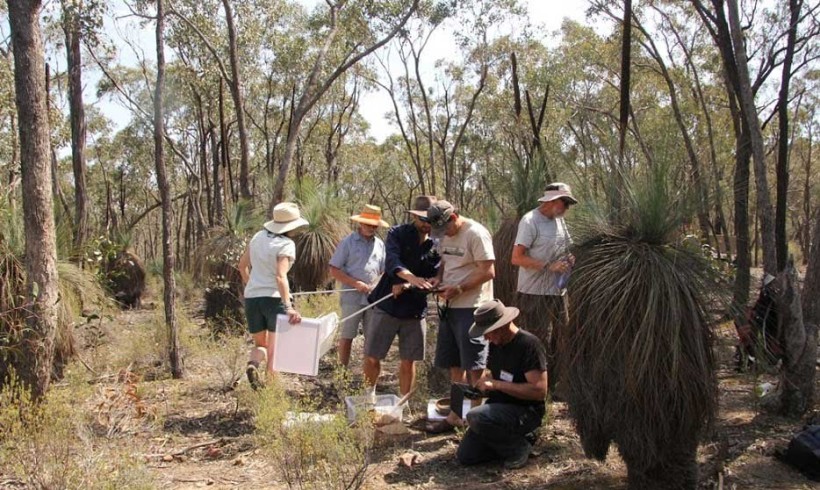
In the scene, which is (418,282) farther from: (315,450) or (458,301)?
(315,450)

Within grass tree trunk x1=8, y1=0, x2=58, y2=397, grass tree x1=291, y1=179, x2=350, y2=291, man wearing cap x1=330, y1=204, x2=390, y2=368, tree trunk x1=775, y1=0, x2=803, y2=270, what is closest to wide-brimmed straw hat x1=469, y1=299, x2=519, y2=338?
man wearing cap x1=330, y1=204, x2=390, y2=368

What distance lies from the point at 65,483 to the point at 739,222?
5.93 meters

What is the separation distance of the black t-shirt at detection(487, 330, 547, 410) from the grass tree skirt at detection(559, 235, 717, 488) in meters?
0.37

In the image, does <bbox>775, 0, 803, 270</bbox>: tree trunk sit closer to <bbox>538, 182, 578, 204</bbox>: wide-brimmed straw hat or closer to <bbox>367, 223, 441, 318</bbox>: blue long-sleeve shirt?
<bbox>538, 182, 578, 204</bbox>: wide-brimmed straw hat

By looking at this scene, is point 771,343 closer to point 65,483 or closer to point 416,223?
point 416,223

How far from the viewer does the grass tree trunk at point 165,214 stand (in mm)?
6758

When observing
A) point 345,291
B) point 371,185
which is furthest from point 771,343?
point 371,185

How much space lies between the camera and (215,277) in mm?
10516

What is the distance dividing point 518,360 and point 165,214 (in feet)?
13.7

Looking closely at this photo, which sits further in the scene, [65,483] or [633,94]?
[633,94]

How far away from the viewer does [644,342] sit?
3.68 meters

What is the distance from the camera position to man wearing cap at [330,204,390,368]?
590cm

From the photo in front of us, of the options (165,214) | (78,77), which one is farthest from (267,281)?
(78,77)

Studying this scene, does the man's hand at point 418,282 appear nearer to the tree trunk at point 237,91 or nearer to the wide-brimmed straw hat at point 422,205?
the wide-brimmed straw hat at point 422,205
